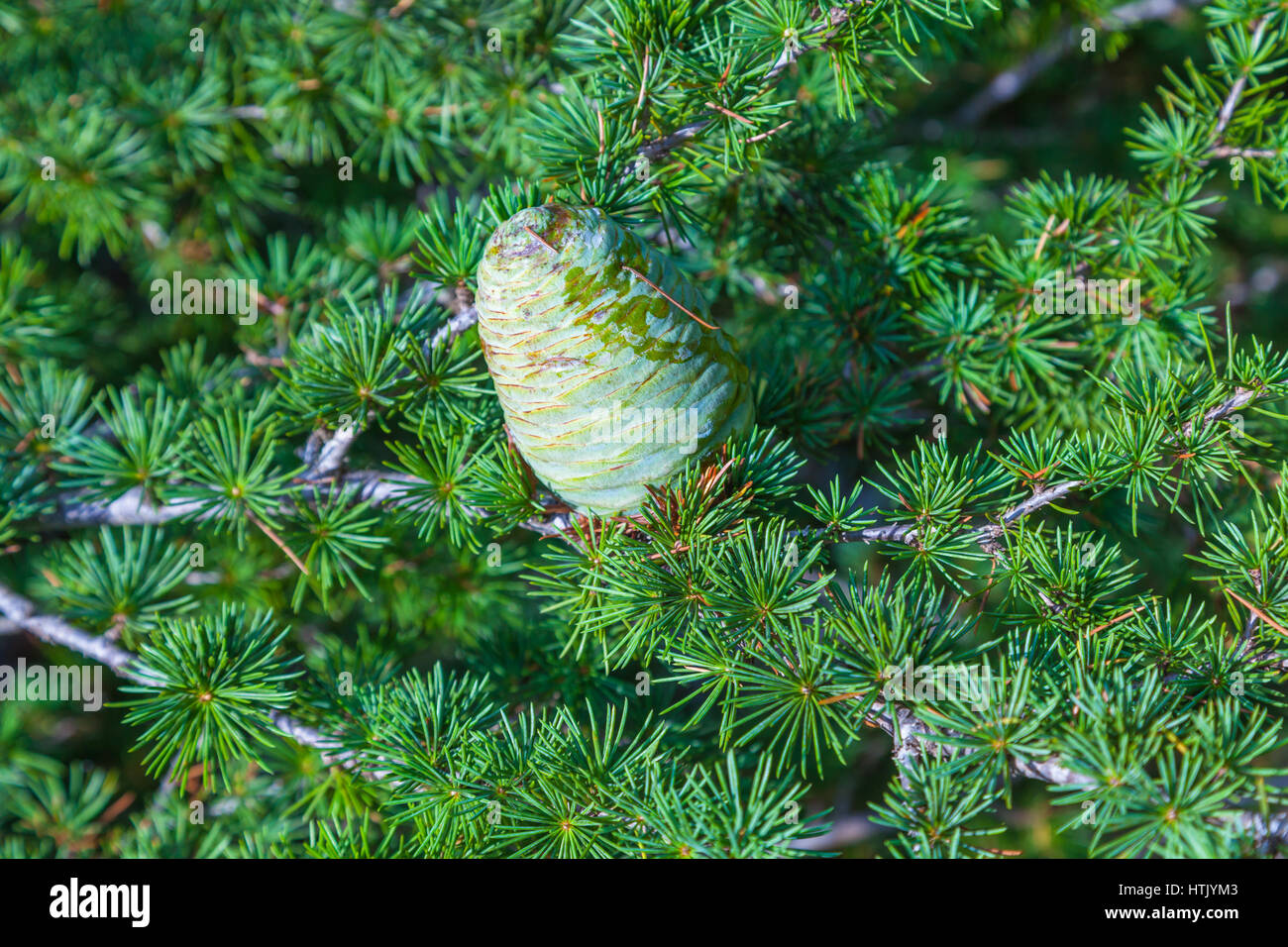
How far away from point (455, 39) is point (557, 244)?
0.43 m

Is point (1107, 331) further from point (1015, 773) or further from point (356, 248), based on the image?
point (356, 248)

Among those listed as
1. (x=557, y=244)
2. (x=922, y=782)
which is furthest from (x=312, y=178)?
(x=922, y=782)

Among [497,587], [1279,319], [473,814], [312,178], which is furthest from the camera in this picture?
[1279,319]

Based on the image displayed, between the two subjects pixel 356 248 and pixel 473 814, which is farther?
pixel 356 248

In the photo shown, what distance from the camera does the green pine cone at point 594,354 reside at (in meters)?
0.46

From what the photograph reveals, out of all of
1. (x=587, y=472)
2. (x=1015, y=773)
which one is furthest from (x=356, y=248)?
(x=1015, y=773)

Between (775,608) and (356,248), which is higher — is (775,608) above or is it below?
below

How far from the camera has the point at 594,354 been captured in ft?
1.53

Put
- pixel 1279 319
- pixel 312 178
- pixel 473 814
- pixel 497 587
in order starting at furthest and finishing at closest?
1. pixel 1279 319
2. pixel 312 178
3. pixel 497 587
4. pixel 473 814

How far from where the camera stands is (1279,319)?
47.6 inches

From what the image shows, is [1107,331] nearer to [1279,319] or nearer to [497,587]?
[497,587]

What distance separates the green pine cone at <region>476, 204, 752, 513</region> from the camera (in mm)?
462

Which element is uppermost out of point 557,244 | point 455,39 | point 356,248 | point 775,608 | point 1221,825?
point 455,39

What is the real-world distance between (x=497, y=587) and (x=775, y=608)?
0.35m
